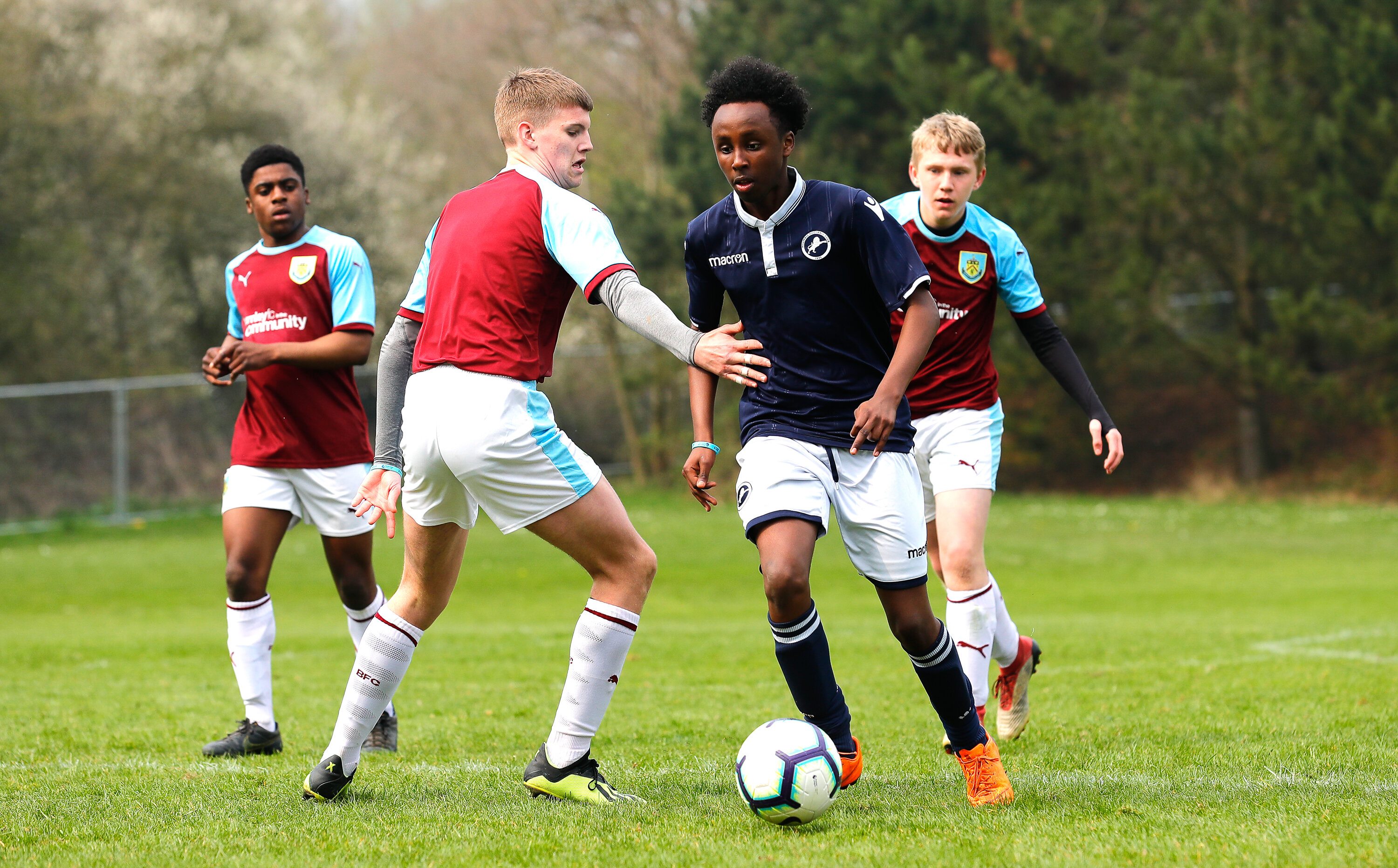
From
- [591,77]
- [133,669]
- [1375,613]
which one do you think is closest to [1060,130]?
[591,77]

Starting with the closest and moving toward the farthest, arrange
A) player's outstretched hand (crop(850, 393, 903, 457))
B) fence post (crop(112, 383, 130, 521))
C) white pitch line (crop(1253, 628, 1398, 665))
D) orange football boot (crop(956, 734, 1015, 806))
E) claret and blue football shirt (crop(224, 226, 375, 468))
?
player's outstretched hand (crop(850, 393, 903, 457)) → orange football boot (crop(956, 734, 1015, 806)) → claret and blue football shirt (crop(224, 226, 375, 468)) → white pitch line (crop(1253, 628, 1398, 665)) → fence post (crop(112, 383, 130, 521))

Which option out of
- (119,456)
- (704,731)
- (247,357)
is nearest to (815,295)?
(704,731)

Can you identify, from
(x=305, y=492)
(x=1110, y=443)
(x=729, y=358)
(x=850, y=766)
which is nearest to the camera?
(x=729, y=358)

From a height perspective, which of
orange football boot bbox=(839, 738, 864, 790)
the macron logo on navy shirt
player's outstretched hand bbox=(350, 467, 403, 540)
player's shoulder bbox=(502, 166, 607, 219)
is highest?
player's shoulder bbox=(502, 166, 607, 219)

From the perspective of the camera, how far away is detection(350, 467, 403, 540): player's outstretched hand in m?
4.44

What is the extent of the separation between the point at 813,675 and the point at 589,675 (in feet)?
2.44

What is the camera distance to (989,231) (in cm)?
584

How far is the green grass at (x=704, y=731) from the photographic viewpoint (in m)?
3.81

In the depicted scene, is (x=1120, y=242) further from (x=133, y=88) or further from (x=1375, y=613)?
(x=133, y=88)

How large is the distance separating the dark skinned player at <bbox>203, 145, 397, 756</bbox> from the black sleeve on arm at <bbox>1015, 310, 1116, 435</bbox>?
9.77 ft

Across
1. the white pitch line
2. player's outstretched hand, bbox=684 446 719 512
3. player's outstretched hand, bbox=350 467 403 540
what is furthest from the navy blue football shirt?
the white pitch line

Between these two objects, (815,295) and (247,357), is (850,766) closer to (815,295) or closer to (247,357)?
(815,295)

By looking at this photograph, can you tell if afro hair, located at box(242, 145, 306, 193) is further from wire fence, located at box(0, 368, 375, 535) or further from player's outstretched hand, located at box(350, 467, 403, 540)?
wire fence, located at box(0, 368, 375, 535)

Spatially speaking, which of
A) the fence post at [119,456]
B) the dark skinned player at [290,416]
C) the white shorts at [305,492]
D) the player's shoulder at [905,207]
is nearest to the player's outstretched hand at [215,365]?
the dark skinned player at [290,416]
